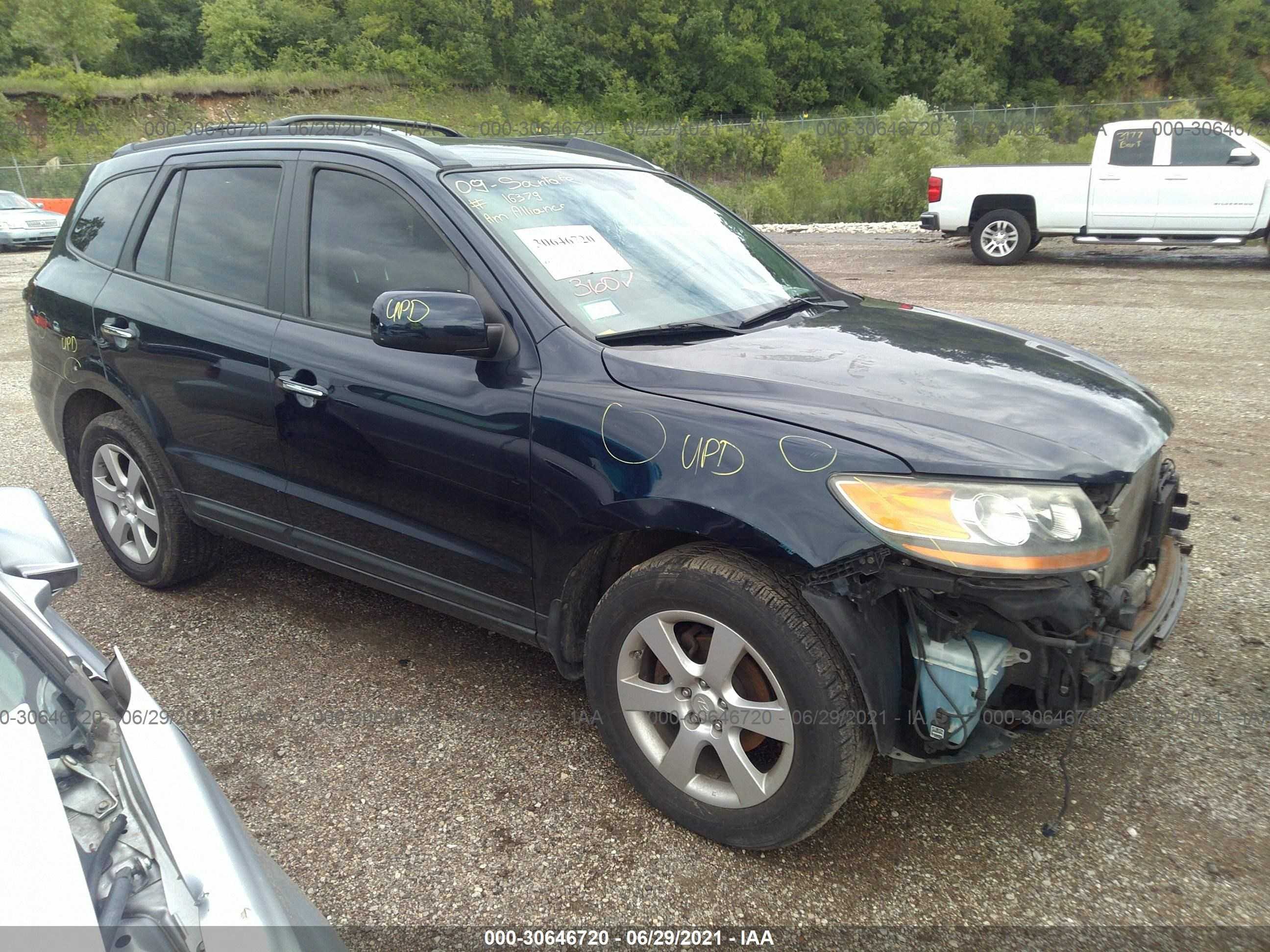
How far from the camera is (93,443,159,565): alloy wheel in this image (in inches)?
152

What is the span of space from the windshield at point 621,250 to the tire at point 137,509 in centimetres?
190

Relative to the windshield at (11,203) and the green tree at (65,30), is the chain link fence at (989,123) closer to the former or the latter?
the windshield at (11,203)

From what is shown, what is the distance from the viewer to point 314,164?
3.18 meters

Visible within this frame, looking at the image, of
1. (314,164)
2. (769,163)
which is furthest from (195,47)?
(314,164)

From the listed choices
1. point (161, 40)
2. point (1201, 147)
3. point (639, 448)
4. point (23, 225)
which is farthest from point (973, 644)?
point (161, 40)

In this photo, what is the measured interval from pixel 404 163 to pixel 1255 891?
10.4 feet

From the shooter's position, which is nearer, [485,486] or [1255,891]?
[1255,891]

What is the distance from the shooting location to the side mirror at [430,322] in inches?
98.4

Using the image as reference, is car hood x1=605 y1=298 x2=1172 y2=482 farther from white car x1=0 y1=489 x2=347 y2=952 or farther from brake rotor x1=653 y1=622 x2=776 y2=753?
white car x1=0 y1=489 x2=347 y2=952

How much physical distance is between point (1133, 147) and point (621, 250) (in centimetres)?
1231

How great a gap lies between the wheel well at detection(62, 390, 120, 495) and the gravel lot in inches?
20.5

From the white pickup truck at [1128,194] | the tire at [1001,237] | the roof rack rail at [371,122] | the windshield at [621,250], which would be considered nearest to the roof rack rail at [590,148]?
the windshield at [621,250]

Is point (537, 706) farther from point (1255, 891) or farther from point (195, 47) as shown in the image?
point (195, 47)

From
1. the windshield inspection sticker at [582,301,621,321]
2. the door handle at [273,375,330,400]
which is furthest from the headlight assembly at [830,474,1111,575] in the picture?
the door handle at [273,375,330,400]
